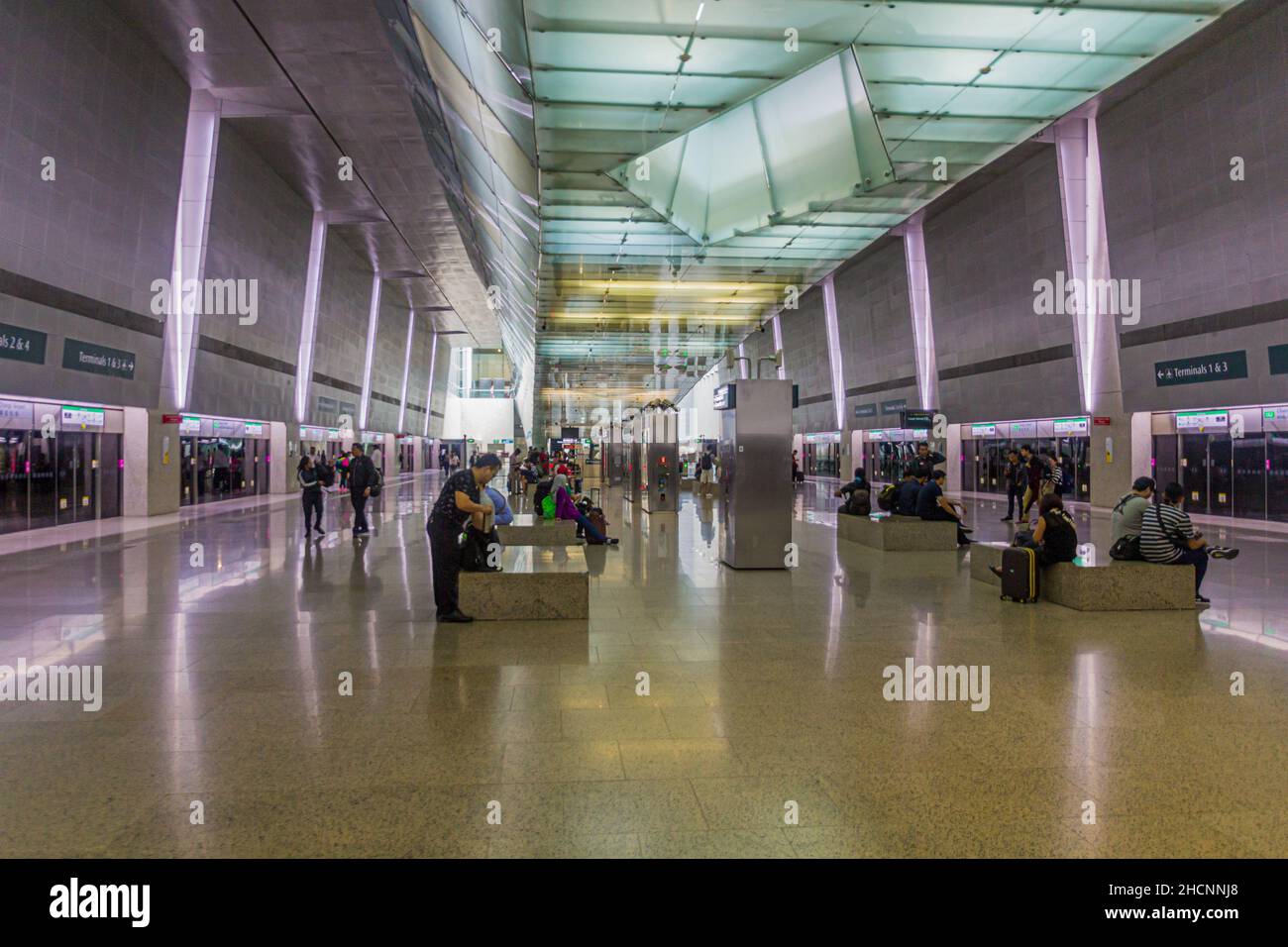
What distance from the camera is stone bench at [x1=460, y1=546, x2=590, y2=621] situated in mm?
7809

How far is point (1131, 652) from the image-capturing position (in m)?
6.64

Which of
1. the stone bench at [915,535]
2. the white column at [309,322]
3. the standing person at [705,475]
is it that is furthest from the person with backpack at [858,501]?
the white column at [309,322]

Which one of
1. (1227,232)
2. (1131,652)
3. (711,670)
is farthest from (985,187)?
(711,670)

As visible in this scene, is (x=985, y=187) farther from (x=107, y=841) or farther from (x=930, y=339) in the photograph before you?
(x=107, y=841)

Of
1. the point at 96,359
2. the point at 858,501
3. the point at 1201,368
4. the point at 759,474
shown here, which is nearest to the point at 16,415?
the point at 96,359

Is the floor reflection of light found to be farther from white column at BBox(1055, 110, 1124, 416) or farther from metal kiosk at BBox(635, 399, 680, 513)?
white column at BBox(1055, 110, 1124, 416)

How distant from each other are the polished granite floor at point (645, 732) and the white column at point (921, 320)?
2437 cm

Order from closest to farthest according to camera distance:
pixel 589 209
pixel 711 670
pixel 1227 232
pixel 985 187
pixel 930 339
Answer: pixel 711 670
pixel 1227 232
pixel 589 209
pixel 985 187
pixel 930 339

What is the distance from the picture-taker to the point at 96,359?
17.6 meters

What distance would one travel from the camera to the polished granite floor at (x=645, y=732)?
135 inches

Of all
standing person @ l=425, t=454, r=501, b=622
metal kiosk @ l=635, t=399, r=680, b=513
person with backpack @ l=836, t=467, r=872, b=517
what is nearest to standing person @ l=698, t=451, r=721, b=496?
metal kiosk @ l=635, t=399, r=680, b=513

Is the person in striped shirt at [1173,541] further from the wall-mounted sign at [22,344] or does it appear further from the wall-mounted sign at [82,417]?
the wall-mounted sign at [82,417]

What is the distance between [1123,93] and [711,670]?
2059 cm

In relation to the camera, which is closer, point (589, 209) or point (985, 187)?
point (589, 209)
